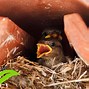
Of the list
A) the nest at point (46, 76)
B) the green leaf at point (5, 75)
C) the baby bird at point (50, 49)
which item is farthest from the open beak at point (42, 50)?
the green leaf at point (5, 75)

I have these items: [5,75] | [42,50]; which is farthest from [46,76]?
[42,50]

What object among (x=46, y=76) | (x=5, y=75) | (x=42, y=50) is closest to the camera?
(x=5, y=75)

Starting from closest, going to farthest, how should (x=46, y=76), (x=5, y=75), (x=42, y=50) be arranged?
(x=5, y=75), (x=46, y=76), (x=42, y=50)

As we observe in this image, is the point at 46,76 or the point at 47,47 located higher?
the point at 47,47

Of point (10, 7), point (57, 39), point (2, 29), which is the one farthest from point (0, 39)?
point (57, 39)

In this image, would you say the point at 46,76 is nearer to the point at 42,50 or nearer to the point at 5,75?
the point at 5,75

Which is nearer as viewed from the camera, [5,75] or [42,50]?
[5,75]

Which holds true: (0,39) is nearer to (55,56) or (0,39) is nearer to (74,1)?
(74,1)
